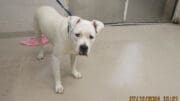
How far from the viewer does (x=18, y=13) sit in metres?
2.54

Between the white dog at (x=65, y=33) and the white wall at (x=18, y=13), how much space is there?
0.58 m

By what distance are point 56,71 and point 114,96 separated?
1.74 ft

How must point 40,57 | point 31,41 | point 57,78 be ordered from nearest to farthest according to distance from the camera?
point 57,78
point 40,57
point 31,41

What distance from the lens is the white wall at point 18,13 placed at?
2479 mm

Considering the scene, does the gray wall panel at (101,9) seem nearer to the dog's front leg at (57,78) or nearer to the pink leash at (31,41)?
the pink leash at (31,41)

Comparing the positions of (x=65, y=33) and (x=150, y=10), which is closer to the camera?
(x=65, y=33)

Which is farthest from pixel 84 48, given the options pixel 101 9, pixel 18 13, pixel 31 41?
pixel 101 9

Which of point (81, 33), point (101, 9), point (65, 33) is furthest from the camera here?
point (101, 9)

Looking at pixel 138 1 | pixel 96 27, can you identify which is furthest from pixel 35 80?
pixel 138 1

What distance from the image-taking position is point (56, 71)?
70.4 inches

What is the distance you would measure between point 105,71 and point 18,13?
1.24 meters
